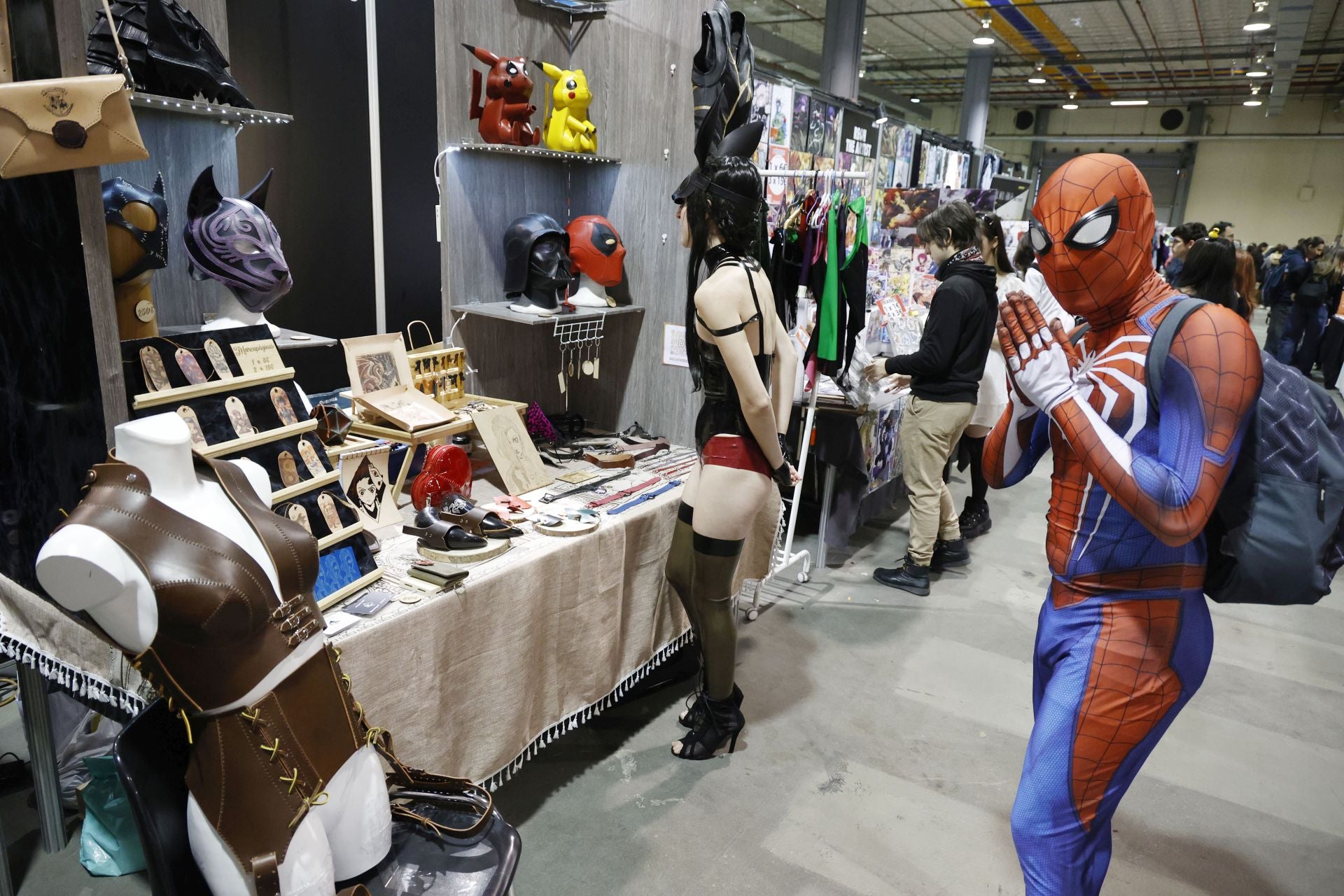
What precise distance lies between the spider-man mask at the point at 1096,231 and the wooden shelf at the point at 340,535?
1.51m

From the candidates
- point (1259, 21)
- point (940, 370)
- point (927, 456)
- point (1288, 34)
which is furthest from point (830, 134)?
point (1259, 21)

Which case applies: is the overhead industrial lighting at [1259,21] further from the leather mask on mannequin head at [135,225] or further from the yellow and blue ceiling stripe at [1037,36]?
the leather mask on mannequin head at [135,225]

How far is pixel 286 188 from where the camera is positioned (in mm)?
2518

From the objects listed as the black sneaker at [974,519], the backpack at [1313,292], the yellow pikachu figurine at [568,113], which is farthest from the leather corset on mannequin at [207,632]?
the backpack at [1313,292]

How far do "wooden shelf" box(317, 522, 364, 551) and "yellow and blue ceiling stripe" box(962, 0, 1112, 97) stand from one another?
32.0 feet

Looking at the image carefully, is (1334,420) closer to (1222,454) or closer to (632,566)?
(1222,454)

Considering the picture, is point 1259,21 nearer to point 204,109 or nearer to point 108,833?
point 204,109

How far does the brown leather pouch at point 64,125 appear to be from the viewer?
1227mm

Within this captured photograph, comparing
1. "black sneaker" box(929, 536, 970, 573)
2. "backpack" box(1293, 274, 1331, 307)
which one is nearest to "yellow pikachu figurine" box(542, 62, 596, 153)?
"black sneaker" box(929, 536, 970, 573)

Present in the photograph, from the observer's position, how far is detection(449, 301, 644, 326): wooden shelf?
270 cm

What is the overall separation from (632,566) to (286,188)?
1574mm

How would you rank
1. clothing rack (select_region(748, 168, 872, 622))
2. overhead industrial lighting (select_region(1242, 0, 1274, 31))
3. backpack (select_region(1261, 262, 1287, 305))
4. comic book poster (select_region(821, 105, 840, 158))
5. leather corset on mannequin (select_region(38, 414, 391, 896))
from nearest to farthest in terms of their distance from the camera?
leather corset on mannequin (select_region(38, 414, 391, 896))
clothing rack (select_region(748, 168, 872, 622))
comic book poster (select_region(821, 105, 840, 158))
backpack (select_region(1261, 262, 1287, 305))
overhead industrial lighting (select_region(1242, 0, 1274, 31))

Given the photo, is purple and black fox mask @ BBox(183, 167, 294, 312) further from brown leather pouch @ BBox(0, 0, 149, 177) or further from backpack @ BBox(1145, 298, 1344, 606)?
backpack @ BBox(1145, 298, 1344, 606)

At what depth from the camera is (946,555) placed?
4.28 meters
